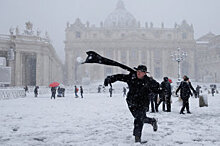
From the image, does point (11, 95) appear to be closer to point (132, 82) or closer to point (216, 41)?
point (132, 82)

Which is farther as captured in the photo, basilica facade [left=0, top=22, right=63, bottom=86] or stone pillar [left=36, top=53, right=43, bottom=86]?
stone pillar [left=36, top=53, right=43, bottom=86]

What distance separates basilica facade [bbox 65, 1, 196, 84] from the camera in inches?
2500

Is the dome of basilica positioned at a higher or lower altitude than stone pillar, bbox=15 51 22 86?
higher

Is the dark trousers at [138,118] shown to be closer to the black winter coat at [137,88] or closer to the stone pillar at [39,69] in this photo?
the black winter coat at [137,88]

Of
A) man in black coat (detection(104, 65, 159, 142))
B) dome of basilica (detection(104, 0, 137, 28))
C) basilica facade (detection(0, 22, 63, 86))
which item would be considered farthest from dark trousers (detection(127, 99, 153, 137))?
dome of basilica (detection(104, 0, 137, 28))

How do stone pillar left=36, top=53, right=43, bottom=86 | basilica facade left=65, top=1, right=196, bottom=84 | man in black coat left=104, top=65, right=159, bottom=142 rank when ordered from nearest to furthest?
man in black coat left=104, top=65, right=159, bottom=142
stone pillar left=36, top=53, right=43, bottom=86
basilica facade left=65, top=1, right=196, bottom=84

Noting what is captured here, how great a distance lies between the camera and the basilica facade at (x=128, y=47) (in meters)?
63.5

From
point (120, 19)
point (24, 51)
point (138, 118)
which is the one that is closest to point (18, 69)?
point (24, 51)

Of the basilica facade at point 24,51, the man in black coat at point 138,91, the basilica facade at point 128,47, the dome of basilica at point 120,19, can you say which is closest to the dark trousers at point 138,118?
the man in black coat at point 138,91

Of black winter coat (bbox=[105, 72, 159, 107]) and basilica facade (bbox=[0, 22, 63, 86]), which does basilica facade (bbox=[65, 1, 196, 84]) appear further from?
black winter coat (bbox=[105, 72, 159, 107])

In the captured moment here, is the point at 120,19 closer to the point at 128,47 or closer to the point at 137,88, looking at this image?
the point at 128,47

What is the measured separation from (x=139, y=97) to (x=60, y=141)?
5.57 feet

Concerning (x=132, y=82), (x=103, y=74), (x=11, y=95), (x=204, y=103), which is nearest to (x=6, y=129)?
(x=132, y=82)

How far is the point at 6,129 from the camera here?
17.8 ft
